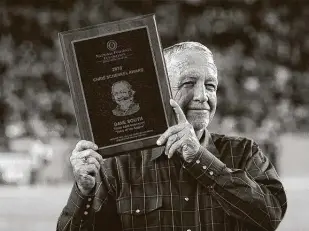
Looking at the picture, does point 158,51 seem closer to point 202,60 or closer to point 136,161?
point 202,60

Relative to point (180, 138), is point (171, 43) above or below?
above

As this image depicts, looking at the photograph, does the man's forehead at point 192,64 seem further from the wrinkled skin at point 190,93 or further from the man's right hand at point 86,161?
the man's right hand at point 86,161

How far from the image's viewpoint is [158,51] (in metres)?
1.36

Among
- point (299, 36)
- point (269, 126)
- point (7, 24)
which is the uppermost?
point (7, 24)

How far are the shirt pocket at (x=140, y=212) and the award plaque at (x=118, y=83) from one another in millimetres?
→ 159

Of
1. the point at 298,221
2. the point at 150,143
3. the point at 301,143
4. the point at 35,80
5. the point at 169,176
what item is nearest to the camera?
the point at 150,143

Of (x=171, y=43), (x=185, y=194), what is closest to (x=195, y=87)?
(x=185, y=194)

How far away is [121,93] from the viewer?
1365 mm

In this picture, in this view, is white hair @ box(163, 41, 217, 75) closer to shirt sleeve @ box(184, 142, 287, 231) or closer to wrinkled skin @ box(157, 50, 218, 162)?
wrinkled skin @ box(157, 50, 218, 162)

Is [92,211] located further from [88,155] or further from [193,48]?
[193,48]

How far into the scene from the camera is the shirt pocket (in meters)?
1.46

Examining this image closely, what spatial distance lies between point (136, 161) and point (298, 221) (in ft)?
16.9

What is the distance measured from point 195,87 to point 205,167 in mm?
177

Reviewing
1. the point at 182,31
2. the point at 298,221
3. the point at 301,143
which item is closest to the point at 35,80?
the point at 182,31
